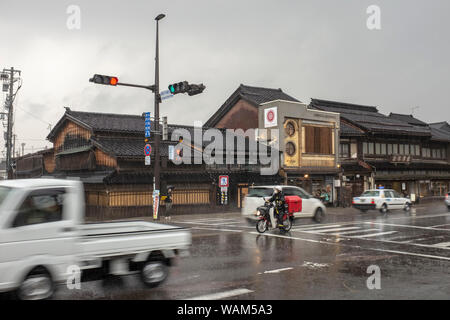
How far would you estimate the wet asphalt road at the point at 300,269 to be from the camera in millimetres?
7191

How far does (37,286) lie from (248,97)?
3213cm

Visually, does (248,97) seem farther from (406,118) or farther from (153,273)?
(153,273)

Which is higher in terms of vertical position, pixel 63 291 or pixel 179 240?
pixel 179 240

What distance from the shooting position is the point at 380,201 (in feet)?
87.7

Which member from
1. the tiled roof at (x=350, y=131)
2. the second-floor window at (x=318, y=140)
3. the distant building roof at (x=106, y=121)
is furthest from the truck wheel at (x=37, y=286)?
the tiled roof at (x=350, y=131)

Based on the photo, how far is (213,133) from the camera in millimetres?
33062

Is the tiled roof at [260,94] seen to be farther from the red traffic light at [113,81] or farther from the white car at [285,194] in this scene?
the red traffic light at [113,81]

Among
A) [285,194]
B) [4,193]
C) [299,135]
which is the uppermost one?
[299,135]

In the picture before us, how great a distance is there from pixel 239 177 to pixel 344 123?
15488mm

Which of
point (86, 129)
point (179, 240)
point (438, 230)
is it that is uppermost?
point (86, 129)

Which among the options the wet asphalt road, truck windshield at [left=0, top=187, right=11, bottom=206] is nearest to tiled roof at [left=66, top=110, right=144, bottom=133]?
the wet asphalt road

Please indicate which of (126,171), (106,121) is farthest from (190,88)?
(106,121)
